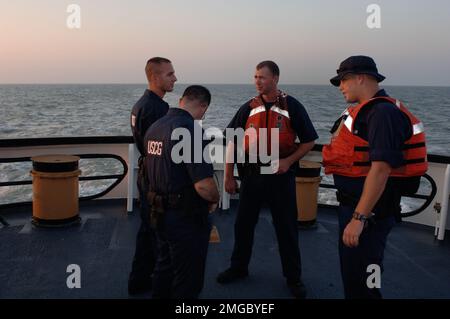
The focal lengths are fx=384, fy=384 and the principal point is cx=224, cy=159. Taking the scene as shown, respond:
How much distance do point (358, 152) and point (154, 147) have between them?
45.7 inches

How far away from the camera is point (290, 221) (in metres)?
3.13

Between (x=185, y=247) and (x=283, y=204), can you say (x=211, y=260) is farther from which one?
(x=185, y=247)

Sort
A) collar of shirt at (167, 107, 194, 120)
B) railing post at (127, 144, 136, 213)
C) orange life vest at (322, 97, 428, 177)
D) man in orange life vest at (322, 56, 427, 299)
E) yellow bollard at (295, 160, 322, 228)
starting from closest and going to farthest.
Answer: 1. man in orange life vest at (322, 56, 427, 299)
2. orange life vest at (322, 97, 428, 177)
3. collar of shirt at (167, 107, 194, 120)
4. yellow bollard at (295, 160, 322, 228)
5. railing post at (127, 144, 136, 213)

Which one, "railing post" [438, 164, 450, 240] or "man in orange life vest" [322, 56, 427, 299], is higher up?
"man in orange life vest" [322, 56, 427, 299]

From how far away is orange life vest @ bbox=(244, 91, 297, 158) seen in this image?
3.09m

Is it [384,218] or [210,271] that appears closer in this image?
→ [384,218]

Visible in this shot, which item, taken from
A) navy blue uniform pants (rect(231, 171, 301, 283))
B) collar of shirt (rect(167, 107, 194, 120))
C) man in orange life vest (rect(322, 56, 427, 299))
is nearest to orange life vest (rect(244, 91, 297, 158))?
navy blue uniform pants (rect(231, 171, 301, 283))

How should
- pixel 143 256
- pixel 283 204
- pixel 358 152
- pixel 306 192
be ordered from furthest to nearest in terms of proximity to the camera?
pixel 306 192
pixel 283 204
pixel 143 256
pixel 358 152

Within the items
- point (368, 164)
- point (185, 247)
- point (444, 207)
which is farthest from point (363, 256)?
point (444, 207)

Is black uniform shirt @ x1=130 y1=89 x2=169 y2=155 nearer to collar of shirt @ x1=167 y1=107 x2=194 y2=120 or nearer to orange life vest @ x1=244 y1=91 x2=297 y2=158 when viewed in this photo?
collar of shirt @ x1=167 y1=107 x2=194 y2=120

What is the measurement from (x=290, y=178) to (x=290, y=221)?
350mm

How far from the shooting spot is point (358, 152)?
2061 millimetres
